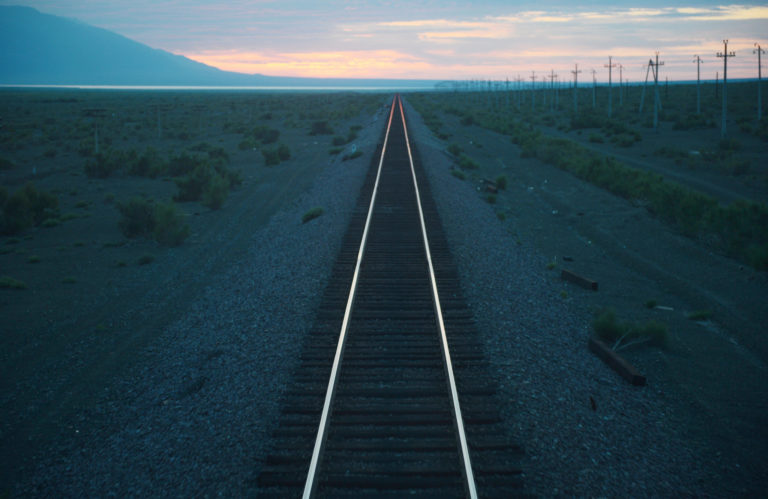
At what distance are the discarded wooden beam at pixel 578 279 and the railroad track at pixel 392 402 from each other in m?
3.37

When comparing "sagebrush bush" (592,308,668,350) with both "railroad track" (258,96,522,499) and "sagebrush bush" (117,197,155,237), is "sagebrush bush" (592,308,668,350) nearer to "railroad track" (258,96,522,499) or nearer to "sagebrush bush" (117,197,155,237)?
"railroad track" (258,96,522,499)

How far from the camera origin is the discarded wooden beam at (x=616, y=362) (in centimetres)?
814

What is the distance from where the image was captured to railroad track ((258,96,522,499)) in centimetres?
545

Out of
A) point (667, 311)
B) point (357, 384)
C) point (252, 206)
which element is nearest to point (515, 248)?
point (667, 311)

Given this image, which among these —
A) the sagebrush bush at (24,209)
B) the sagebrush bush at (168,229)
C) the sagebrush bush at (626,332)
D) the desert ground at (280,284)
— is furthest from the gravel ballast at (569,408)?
the sagebrush bush at (24,209)

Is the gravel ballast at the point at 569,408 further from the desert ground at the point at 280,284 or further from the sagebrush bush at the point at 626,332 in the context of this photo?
the sagebrush bush at the point at 626,332

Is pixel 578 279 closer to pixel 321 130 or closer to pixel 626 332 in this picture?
pixel 626 332

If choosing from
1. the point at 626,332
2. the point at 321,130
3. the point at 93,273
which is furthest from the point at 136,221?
the point at 321,130

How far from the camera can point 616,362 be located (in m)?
8.52

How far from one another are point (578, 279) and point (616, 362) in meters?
4.76

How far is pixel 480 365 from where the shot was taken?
7.76 metres

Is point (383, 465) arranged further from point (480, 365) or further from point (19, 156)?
point (19, 156)

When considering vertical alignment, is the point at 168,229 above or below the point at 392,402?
above

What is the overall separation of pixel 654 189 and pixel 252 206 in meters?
16.1
